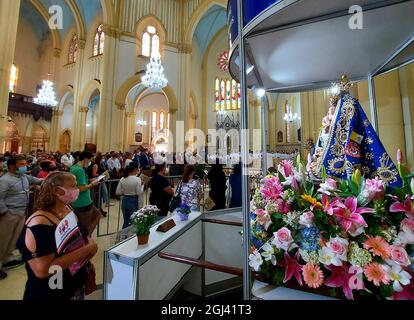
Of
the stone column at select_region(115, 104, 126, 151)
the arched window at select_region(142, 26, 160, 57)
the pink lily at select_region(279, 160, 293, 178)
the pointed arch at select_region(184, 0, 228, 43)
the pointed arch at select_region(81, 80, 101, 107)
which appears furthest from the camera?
the pointed arch at select_region(81, 80, 101, 107)

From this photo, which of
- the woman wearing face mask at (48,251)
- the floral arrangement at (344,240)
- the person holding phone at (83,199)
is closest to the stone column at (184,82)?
the person holding phone at (83,199)

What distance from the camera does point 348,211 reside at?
→ 99 centimetres

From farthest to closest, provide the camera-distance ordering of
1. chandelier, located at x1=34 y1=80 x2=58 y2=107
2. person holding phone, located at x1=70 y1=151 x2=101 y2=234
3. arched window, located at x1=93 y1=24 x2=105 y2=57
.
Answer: arched window, located at x1=93 y1=24 x2=105 y2=57 → chandelier, located at x1=34 y1=80 x2=58 y2=107 → person holding phone, located at x1=70 y1=151 x2=101 y2=234

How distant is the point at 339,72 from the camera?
86.0 inches

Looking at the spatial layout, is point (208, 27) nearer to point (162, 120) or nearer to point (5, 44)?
point (162, 120)

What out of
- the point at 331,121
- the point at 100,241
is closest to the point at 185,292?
the point at 100,241

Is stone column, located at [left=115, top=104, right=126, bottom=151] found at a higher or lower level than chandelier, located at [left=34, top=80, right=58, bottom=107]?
lower

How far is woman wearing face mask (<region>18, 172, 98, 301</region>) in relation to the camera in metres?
1.34

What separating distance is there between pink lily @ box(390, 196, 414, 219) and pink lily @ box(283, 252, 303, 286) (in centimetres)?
46

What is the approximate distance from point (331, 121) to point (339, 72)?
850mm

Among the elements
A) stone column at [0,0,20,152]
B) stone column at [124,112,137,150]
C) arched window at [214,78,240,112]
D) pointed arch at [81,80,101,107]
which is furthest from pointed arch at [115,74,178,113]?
arched window at [214,78,240,112]

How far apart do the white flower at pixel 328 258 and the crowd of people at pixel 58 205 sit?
1444mm

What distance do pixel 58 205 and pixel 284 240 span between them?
147cm

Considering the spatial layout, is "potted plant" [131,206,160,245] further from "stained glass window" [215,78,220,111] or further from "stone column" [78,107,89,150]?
"stained glass window" [215,78,220,111]
